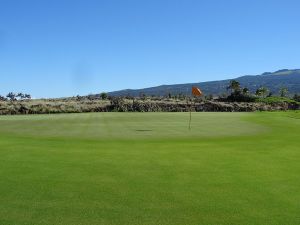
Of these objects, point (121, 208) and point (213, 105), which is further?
point (213, 105)

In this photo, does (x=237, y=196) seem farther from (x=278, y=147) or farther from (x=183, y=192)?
(x=278, y=147)

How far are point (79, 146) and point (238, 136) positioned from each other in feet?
30.5

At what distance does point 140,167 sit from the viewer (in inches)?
507

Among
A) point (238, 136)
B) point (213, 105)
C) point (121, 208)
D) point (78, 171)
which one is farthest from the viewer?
point (213, 105)

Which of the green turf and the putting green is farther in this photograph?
the putting green

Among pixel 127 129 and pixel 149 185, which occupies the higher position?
pixel 149 185

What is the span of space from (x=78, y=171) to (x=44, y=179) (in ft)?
4.51

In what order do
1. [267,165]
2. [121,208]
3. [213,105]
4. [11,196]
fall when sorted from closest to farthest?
[121,208], [11,196], [267,165], [213,105]

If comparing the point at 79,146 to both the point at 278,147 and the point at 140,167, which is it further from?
the point at 278,147

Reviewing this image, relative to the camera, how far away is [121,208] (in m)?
8.61

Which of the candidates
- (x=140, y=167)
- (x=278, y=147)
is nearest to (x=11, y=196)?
(x=140, y=167)

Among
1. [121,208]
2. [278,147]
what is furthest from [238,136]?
[121,208]

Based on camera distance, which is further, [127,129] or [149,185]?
[127,129]

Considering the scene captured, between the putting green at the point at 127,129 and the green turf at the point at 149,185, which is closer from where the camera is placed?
Result: the green turf at the point at 149,185
